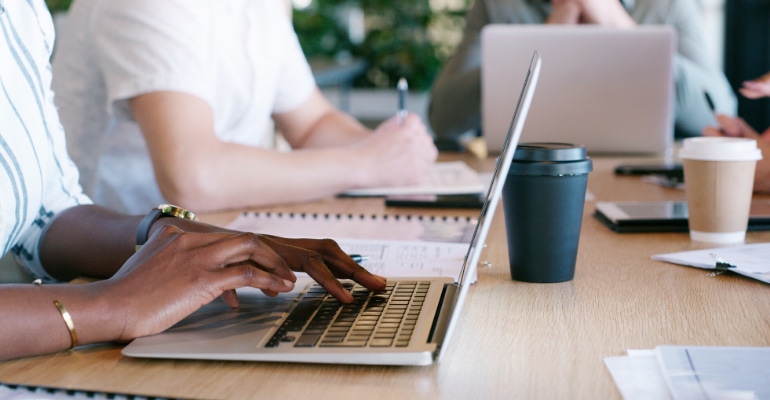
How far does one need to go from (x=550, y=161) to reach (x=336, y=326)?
288 mm

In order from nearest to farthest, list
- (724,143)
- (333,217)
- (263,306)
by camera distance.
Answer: (263,306)
(724,143)
(333,217)

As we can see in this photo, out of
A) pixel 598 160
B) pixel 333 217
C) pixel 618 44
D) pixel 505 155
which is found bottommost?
pixel 598 160

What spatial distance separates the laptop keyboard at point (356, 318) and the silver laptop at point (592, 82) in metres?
1.09

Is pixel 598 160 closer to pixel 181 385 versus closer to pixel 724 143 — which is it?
pixel 724 143

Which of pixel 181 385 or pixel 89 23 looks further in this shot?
pixel 89 23

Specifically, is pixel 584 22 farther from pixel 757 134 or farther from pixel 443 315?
pixel 443 315

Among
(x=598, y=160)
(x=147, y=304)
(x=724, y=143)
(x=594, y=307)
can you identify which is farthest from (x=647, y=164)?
(x=147, y=304)

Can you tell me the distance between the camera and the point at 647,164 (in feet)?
5.63

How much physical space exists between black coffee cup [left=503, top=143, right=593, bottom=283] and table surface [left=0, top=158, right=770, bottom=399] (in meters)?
0.02

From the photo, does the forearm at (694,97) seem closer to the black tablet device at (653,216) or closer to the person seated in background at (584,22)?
the person seated in background at (584,22)

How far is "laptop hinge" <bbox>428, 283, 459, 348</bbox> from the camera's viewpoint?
0.63 metres

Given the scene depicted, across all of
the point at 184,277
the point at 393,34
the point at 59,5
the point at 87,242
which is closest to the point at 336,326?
the point at 184,277

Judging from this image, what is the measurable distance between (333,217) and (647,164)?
0.79 m

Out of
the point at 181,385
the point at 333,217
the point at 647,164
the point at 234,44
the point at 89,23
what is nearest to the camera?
A: the point at 181,385
